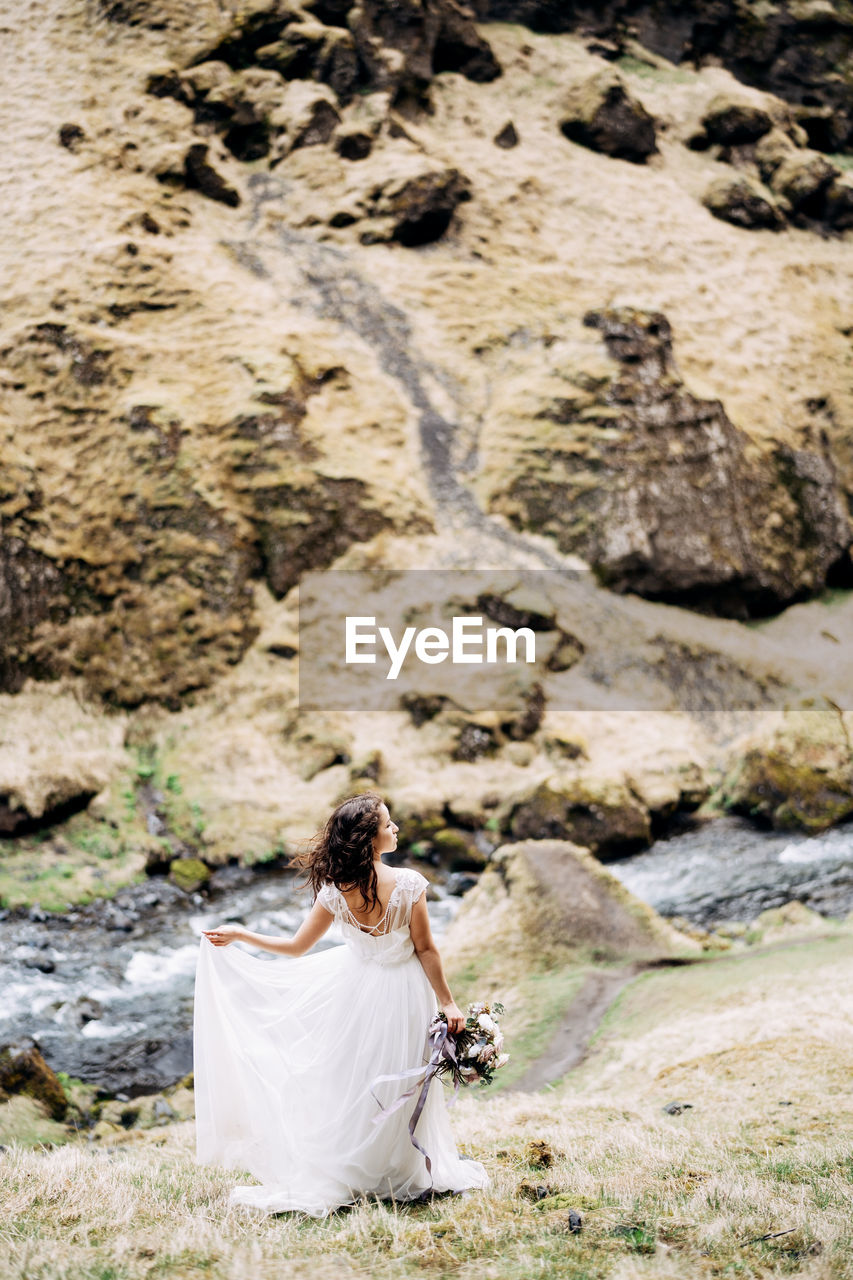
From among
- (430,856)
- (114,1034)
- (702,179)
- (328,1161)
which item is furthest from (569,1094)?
(702,179)

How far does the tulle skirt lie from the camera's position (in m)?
5.41

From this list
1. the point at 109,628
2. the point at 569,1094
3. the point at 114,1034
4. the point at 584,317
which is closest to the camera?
the point at 569,1094

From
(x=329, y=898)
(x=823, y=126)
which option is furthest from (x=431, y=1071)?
(x=823, y=126)

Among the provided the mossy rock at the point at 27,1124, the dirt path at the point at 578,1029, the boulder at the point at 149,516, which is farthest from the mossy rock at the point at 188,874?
the dirt path at the point at 578,1029

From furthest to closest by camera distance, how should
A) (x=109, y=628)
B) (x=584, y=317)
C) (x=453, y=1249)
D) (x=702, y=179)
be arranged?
(x=702, y=179) < (x=584, y=317) < (x=109, y=628) < (x=453, y=1249)

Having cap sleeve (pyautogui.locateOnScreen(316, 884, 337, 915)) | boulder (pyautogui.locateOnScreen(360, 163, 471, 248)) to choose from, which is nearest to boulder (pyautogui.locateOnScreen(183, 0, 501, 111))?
boulder (pyautogui.locateOnScreen(360, 163, 471, 248))

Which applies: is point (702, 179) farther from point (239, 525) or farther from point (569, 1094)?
point (569, 1094)

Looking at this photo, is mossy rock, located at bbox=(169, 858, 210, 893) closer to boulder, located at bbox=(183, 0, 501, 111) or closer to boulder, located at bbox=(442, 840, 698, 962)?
boulder, located at bbox=(442, 840, 698, 962)

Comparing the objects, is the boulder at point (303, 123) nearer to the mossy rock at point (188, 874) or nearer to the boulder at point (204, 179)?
the boulder at point (204, 179)

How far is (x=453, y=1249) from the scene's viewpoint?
Answer: 4.55 metres

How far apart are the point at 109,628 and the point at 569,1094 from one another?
56.9ft

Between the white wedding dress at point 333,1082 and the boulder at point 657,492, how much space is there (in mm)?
24567

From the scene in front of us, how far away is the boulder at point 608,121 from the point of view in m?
44.7

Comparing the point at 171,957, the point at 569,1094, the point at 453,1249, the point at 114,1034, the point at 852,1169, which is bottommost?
the point at 171,957
